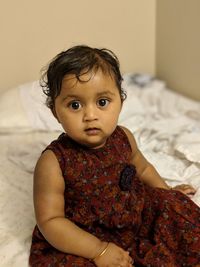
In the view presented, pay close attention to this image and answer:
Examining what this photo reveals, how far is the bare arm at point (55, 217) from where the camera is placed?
92 cm

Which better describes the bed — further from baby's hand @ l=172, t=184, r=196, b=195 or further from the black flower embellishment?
the black flower embellishment

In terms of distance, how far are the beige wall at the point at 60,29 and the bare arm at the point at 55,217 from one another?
3.44 feet

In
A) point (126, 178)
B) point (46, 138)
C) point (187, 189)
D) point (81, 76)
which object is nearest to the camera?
point (81, 76)

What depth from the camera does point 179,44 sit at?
207 cm

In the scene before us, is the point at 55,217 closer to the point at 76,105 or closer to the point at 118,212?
the point at 118,212

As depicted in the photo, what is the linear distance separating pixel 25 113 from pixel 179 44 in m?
0.92

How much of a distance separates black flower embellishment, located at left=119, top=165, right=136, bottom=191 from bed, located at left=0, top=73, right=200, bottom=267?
26cm

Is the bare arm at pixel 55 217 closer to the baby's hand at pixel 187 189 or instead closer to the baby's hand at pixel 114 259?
the baby's hand at pixel 114 259

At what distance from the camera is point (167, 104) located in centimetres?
198

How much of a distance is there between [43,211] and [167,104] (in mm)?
1187

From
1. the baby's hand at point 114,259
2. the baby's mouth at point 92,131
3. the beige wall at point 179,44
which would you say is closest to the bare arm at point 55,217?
the baby's hand at point 114,259

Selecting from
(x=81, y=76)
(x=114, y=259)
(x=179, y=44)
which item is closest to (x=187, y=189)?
(x=114, y=259)

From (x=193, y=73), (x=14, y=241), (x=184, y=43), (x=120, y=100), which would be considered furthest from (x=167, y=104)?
(x=14, y=241)

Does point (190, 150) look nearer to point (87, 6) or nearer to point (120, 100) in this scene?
point (120, 100)
